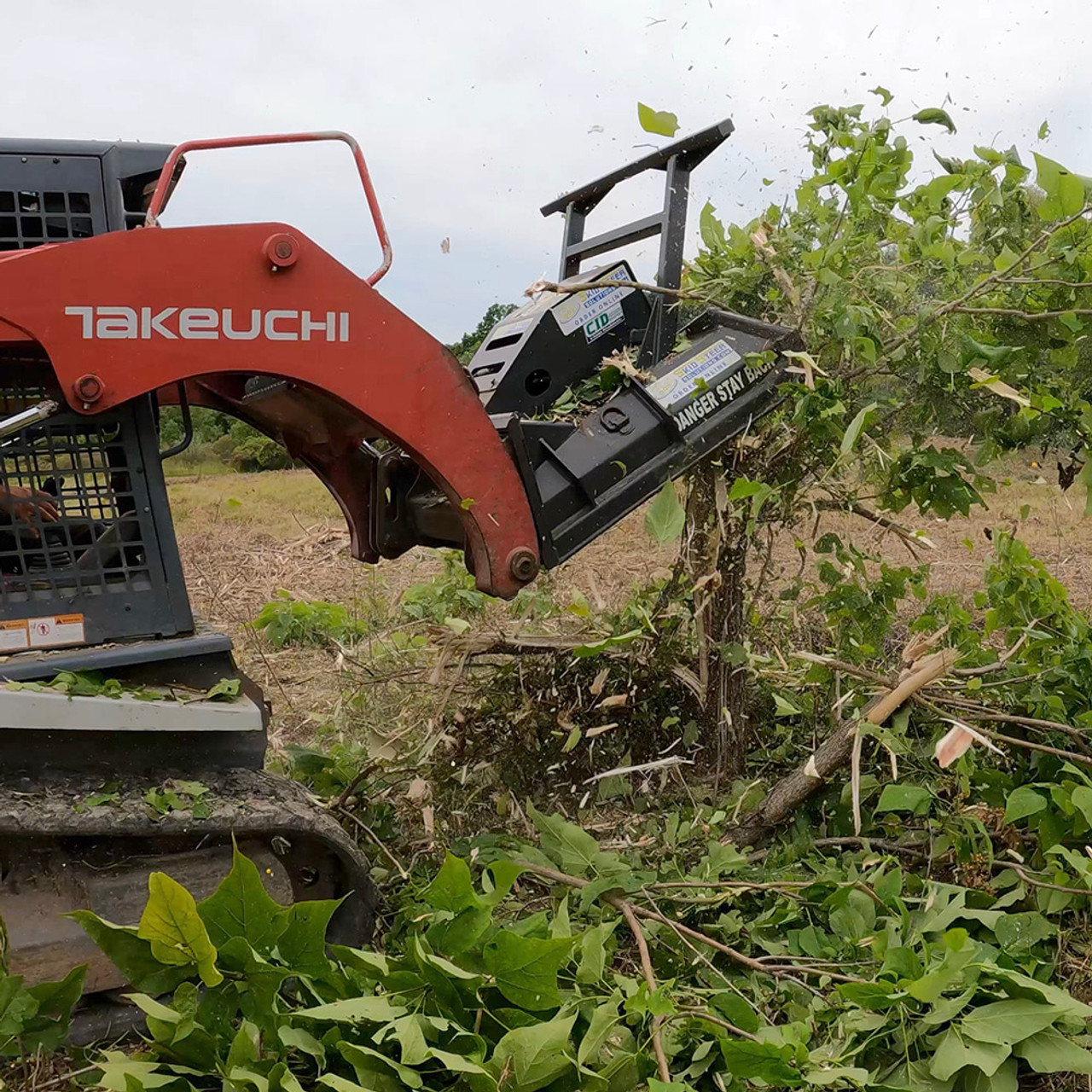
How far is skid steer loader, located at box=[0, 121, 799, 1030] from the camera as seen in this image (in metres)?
2.73

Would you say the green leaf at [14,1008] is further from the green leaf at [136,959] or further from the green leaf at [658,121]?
the green leaf at [658,121]

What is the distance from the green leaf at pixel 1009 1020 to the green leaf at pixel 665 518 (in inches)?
53.8

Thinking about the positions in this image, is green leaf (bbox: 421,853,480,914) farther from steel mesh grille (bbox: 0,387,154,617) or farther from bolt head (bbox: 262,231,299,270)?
bolt head (bbox: 262,231,299,270)

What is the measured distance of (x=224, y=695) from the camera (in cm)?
298

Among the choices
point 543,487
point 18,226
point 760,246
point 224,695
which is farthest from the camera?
point 760,246

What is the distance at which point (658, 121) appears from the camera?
353cm

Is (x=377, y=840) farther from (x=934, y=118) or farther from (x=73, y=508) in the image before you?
(x=934, y=118)

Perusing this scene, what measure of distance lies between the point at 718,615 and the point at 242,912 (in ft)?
6.57

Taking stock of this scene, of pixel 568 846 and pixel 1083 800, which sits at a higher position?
pixel 1083 800

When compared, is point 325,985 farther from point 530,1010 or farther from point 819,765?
point 819,765

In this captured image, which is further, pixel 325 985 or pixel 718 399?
pixel 718 399

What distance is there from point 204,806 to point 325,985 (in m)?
0.53

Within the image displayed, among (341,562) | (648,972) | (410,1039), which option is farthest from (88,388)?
(341,562)

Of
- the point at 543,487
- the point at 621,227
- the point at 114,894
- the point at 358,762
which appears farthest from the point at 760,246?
the point at 114,894
